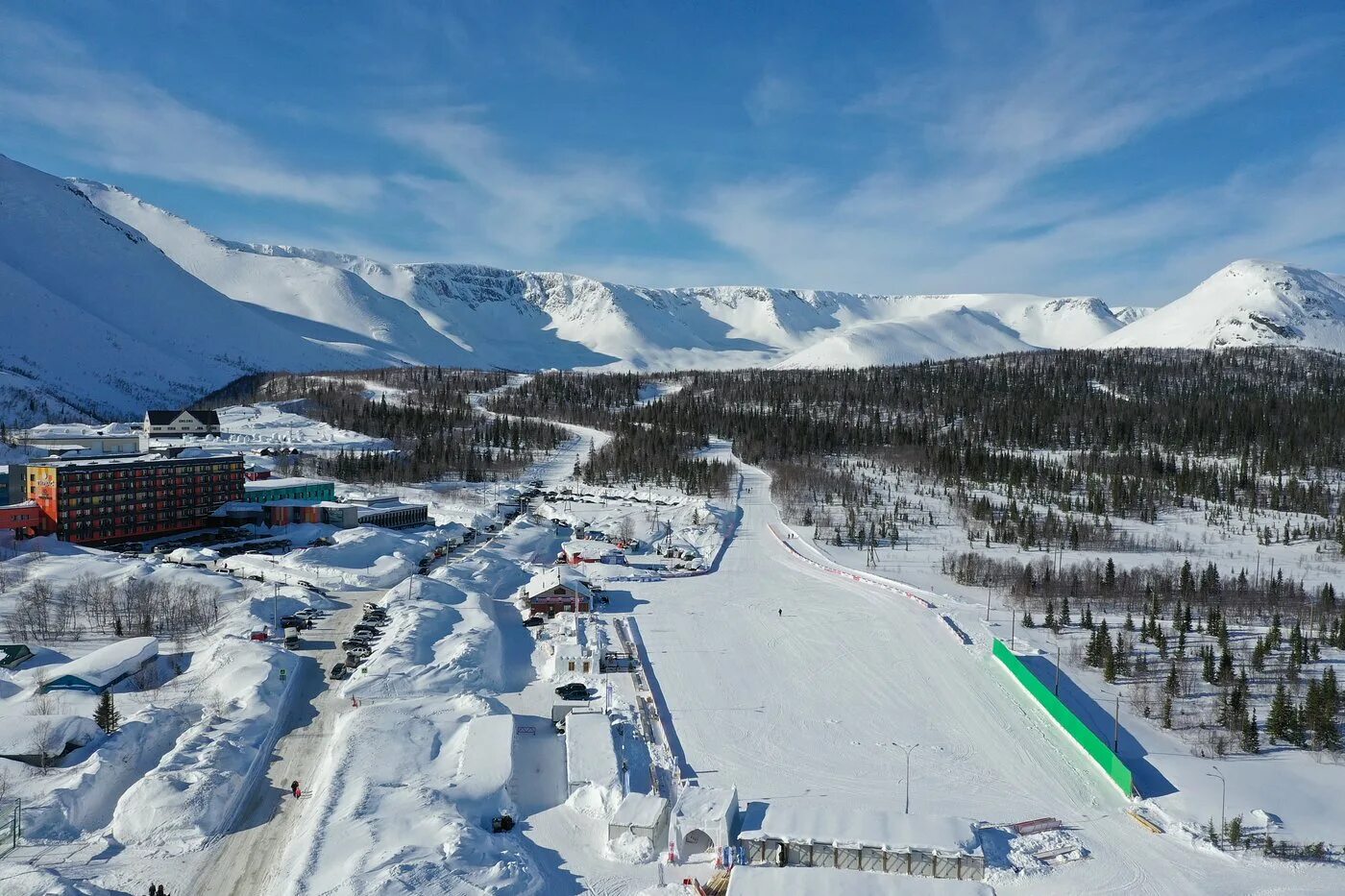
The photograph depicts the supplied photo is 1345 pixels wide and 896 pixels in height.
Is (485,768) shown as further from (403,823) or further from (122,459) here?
(122,459)

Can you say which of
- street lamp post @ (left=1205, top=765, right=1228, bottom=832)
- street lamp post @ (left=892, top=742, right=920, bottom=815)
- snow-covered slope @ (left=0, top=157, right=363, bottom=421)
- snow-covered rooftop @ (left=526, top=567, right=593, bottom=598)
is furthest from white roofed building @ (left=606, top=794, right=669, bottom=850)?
snow-covered slope @ (left=0, top=157, right=363, bottom=421)

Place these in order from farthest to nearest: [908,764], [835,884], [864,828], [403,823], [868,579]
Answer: [868,579] → [908,764] → [403,823] → [864,828] → [835,884]

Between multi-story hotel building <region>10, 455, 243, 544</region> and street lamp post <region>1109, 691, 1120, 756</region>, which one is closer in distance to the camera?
street lamp post <region>1109, 691, 1120, 756</region>

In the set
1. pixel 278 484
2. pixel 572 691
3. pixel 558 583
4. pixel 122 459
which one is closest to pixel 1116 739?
pixel 572 691

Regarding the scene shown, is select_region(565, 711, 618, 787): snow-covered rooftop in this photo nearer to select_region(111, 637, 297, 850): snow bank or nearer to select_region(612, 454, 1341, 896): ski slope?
select_region(612, 454, 1341, 896): ski slope

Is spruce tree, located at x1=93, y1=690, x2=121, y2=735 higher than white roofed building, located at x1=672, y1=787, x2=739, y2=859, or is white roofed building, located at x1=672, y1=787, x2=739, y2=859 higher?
spruce tree, located at x1=93, y1=690, x2=121, y2=735

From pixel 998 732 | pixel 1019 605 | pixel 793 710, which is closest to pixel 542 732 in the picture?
pixel 793 710

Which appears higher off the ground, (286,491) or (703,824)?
(286,491)
